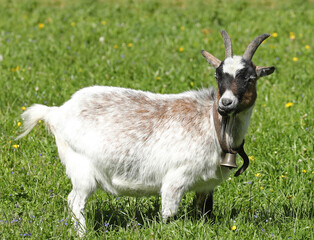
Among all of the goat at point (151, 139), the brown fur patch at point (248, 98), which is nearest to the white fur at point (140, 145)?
the goat at point (151, 139)

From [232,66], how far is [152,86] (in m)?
3.27

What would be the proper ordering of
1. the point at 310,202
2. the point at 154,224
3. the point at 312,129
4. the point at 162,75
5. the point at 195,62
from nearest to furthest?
1. the point at 154,224
2. the point at 310,202
3. the point at 312,129
4. the point at 162,75
5. the point at 195,62

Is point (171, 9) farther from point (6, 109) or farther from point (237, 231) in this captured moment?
point (237, 231)

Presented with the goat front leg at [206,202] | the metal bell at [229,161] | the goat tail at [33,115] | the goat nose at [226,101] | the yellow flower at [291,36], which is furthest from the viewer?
the yellow flower at [291,36]

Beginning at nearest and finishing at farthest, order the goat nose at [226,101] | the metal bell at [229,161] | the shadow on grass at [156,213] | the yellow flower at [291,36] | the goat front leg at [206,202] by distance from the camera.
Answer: the goat nose at [226,101]
the metal bell at [229,161]
the shadow on grass at [156,213]
the goat front leg at [206,202]
the yellow flower at [291,36]

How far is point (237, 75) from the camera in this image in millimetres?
3936

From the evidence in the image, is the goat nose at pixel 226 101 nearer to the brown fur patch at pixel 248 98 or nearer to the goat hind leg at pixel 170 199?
the brown fur patch at pixel 248 98

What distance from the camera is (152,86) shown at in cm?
717

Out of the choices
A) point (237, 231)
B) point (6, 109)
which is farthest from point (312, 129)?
point (6, 109)

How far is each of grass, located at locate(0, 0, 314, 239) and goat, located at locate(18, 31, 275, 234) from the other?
0.77 ft

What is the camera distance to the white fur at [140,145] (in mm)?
4277

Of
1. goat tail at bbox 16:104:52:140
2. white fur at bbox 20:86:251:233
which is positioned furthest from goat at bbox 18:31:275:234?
goat tail at bbox 16:104:52:140

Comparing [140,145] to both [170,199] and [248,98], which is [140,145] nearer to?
[170,199]

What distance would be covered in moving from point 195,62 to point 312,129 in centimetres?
258
